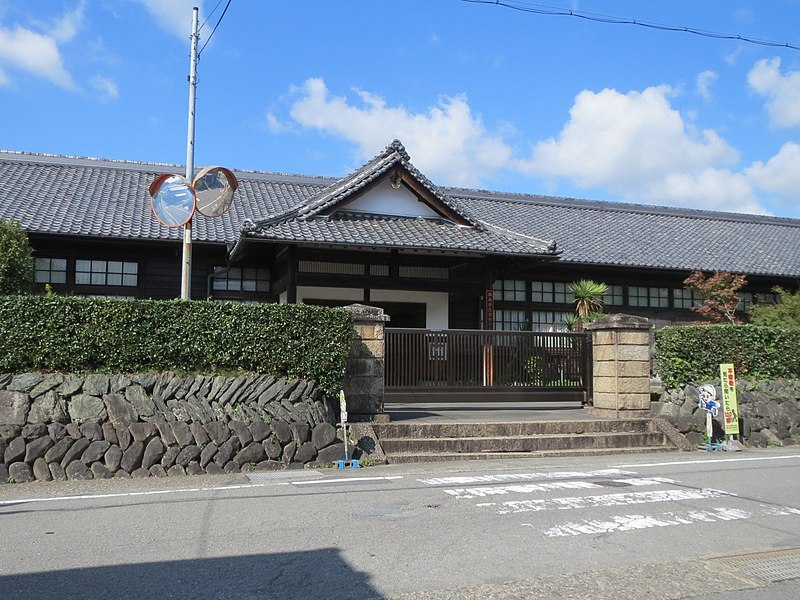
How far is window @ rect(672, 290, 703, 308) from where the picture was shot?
21.8 m

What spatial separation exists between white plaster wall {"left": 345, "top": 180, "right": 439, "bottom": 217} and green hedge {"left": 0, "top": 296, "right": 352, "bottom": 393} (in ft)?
20.9

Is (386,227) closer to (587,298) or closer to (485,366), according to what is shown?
(485,366)

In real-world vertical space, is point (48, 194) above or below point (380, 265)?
above

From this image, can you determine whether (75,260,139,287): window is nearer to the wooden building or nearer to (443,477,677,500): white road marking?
the wooden building

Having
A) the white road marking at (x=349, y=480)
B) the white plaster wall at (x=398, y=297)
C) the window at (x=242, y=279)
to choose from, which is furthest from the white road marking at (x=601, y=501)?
the window at (x=242, y=279)

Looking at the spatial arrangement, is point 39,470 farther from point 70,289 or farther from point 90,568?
point 70,289

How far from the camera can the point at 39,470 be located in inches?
363

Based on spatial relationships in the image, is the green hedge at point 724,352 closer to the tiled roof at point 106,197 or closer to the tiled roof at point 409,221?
the tiled roof at point 409,221

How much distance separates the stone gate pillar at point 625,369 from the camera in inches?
528

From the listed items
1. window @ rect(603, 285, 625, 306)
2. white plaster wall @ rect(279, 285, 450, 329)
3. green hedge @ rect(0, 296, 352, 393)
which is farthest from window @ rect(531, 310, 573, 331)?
green hedge @ rect(0, 296, 352, 393)

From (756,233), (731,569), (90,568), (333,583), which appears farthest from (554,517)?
(756,233)

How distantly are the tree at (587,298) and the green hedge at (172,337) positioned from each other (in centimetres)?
947

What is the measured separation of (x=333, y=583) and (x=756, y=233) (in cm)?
2576

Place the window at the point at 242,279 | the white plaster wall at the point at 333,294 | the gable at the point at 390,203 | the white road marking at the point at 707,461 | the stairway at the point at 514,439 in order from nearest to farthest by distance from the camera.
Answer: the white road marking at the point at 707,461 → the stairway at the point at 514,439 → the gable at the point at 390,203 → the white plaster wall at the point at 333,294 → the window at the point at 242,279
